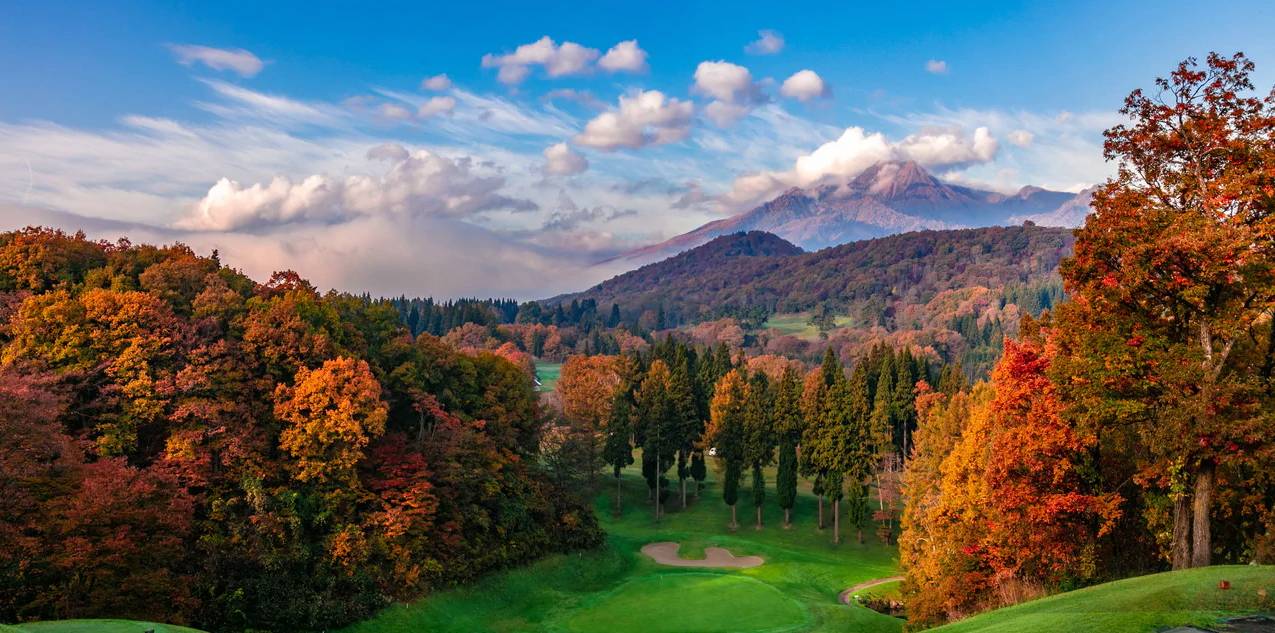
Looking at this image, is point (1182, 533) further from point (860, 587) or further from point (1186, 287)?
point (860, 587)

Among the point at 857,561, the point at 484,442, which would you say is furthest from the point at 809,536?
the point at 484,442

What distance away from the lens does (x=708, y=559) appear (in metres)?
56.9

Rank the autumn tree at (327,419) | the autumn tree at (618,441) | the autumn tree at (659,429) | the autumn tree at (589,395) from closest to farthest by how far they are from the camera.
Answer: the autumn tree at (327,419)
the autumn tree at (589,395)
the autumn tree at (659,429)
the autumn tree at (618,441)

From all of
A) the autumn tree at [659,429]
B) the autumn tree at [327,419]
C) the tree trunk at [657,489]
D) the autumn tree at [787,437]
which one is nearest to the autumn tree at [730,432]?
the autumn tree at [787,437]

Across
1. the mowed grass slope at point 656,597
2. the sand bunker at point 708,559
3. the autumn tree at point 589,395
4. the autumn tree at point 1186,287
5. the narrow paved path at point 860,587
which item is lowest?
the sand bunker at point 708,559

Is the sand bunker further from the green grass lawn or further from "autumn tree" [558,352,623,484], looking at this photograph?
the green grass lawn

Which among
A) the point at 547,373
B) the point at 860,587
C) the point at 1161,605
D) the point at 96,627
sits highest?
the point at 1161,605

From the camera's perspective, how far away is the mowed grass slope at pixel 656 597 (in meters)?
36.0

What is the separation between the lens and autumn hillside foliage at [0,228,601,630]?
86.9ft

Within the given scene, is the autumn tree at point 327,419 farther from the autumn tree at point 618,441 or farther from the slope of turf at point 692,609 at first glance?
the autumn tree at point 618,441

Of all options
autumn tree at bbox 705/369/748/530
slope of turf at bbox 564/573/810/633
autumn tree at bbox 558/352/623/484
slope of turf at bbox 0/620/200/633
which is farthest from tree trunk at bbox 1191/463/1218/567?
autumn tree at bbox 705/369/748/530

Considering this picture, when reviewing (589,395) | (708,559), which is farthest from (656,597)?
(589,395)

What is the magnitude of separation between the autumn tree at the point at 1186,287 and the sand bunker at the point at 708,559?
3423 centimetres

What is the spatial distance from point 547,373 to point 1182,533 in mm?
150324
